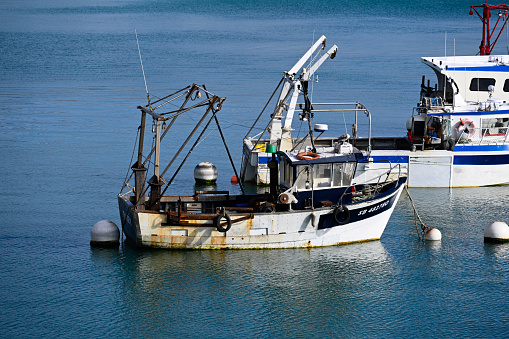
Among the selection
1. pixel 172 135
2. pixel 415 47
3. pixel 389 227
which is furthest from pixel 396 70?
pixel 389 227

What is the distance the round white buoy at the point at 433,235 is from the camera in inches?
979

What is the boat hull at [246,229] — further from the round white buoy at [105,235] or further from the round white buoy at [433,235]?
the round white buoy at [433,235]

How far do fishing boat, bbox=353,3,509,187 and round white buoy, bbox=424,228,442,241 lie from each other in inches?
214

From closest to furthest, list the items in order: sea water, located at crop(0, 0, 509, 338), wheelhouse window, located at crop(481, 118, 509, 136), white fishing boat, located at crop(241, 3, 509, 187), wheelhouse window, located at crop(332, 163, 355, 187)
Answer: sea water, located at crop(0, 0, 509, 338)
wheelhouse window, located at crop(332, 163, 355, 187)
white fishing boat, located at crop(241, 3, 509, 187)
wheelhouse window, located at crop(481, 118, 509, 136)

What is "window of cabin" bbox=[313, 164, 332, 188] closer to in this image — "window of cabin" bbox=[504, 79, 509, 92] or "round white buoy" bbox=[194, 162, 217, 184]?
"round white buoy" bbox=[194, 162, 217, 184]

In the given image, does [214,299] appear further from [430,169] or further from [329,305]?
[430,169]

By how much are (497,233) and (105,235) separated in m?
12.3

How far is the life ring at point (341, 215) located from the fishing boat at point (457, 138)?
7161 mm

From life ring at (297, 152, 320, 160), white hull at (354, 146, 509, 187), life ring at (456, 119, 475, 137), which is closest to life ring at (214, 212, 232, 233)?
life ring at (297, 152, 320, 160)

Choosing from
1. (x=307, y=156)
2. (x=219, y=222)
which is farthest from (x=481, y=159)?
(x=219, y=222)

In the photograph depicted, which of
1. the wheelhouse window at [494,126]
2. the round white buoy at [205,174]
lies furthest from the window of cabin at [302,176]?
the wheelhouse window at [494,126]

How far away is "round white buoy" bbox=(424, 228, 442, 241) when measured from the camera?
81.6ft

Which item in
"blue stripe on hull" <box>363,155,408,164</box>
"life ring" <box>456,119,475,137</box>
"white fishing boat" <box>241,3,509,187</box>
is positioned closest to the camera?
"white fishing boat" <box>241,3,509,187</box>

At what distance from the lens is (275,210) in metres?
23.1
